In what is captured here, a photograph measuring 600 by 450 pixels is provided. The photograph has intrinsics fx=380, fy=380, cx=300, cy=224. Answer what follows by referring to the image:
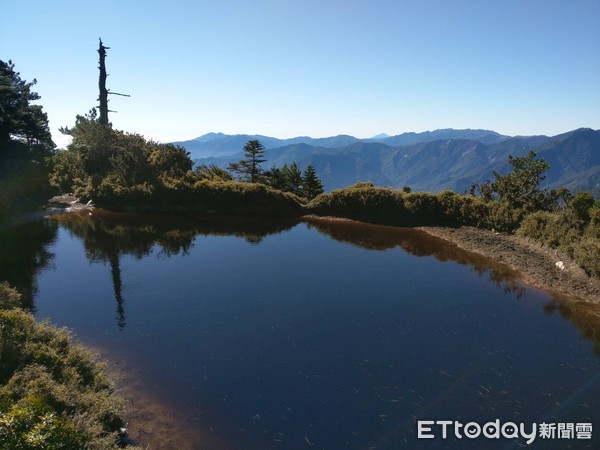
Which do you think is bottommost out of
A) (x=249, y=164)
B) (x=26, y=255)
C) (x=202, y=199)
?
(x=26, y=255)

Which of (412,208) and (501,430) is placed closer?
(501,430)

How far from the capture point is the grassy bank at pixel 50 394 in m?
6.93

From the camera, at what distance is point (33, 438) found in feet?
21.8

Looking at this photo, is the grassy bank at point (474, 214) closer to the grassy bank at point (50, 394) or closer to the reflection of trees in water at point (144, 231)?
the reflection of trees in water at point (144, 231)

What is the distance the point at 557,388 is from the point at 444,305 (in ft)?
19.4

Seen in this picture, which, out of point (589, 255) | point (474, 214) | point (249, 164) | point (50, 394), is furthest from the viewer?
point (249, 164)

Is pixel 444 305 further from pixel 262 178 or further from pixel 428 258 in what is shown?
pixel 262 178

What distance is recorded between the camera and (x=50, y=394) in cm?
870

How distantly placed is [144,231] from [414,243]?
2045cm

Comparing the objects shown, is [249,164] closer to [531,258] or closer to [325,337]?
[531,258]

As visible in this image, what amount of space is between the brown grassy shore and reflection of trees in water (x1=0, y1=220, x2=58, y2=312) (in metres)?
24.8

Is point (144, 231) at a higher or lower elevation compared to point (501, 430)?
higher

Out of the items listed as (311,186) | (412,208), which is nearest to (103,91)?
(311,186)

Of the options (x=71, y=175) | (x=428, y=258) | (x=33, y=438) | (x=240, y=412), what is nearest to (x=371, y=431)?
(x=240, y=412)
